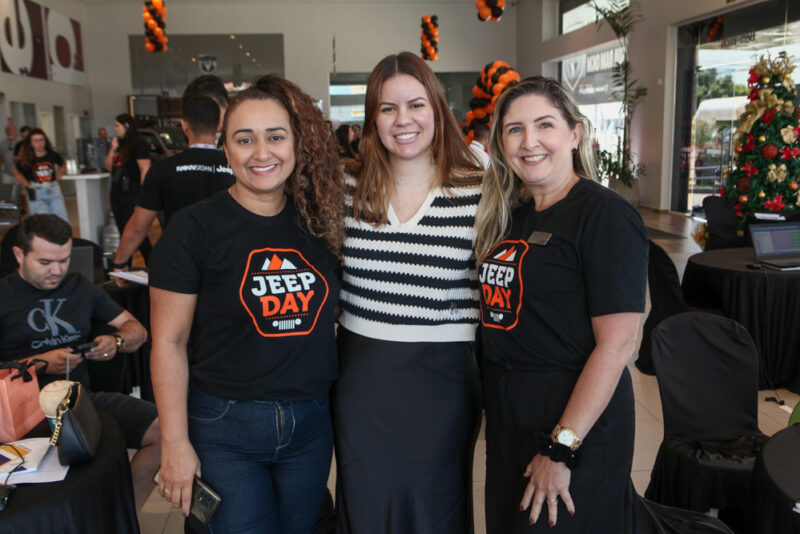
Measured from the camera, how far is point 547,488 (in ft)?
4.78

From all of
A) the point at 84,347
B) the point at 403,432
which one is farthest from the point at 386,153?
the point at 84,347

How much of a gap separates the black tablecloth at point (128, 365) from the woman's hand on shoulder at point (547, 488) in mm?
2317

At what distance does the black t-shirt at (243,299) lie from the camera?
4.81 ft

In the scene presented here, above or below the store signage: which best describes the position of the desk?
below

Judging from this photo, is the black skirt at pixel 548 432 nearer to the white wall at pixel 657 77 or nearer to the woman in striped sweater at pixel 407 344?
the woman in striped sweater at pixel 407 344

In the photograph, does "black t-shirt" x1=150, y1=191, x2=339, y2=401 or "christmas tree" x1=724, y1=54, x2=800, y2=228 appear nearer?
"black t-shirt" x1=150, y1=191, x2=339, y2=401

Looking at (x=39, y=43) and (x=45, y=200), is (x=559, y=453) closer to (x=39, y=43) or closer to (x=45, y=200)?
(x=45, y=200)

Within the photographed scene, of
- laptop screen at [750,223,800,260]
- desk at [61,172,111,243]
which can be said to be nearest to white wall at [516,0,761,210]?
laptop screen at [750,223,800,260]

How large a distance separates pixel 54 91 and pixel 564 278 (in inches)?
669

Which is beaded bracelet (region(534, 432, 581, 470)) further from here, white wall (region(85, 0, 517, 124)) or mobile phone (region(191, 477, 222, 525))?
white wall (region(85, 0, 517, 124))

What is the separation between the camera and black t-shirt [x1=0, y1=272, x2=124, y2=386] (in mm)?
2385

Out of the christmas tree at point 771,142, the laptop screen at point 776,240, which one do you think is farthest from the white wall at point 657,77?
the laptop screen at point 776,240

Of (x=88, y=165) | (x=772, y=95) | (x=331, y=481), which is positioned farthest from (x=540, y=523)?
(x=88, y=165)

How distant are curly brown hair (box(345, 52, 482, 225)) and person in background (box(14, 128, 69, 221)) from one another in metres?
7.69
